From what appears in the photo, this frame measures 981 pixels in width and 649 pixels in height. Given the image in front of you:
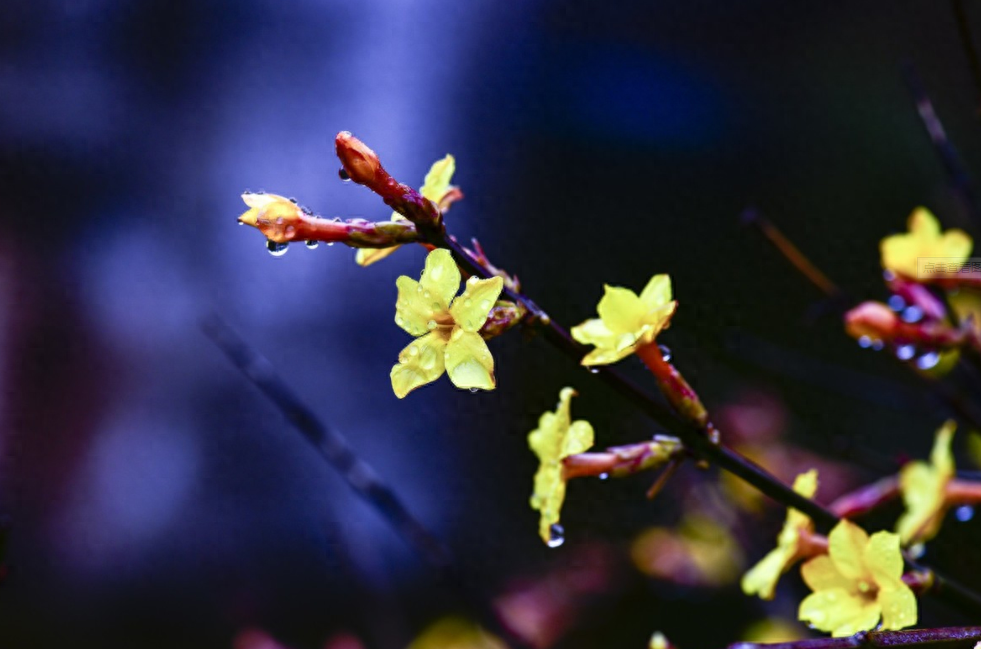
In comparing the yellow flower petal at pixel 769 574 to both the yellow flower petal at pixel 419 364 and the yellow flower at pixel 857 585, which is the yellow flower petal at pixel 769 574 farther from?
the yellow flower petal at pixel 419 364

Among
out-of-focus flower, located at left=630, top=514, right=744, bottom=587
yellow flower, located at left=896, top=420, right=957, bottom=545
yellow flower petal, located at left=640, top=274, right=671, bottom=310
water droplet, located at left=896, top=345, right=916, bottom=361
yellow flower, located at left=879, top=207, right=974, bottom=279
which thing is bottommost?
out-of-focus flower, located at left=630, top=514, right=744, bottom=587

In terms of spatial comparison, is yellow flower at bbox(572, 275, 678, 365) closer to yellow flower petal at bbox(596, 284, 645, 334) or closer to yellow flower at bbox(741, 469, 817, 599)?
yellow flower petal at bbox(596, 284, 645, 334)

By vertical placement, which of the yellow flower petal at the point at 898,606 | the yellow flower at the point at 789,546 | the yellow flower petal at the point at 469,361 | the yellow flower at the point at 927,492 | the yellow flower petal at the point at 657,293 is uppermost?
the yellow flower petal at the point at 469,361

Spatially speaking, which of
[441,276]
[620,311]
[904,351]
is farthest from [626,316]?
[904,351]

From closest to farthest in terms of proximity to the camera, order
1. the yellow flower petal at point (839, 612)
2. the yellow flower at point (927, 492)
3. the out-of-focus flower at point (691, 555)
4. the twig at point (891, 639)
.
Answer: the twig at point (891, 639) < the yellow flower petal at point (839, 612) < the yellow flower at point (927, 492) < the out-of-focus flower at point (691, 555)

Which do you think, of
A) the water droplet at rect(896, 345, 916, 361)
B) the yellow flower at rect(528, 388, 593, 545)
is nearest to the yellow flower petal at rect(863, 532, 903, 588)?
the yellow flower at rect(528, 388, 593, 545)

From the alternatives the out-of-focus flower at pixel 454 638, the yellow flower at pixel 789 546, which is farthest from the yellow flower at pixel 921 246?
the out-of-focus flower at pixel 454 638

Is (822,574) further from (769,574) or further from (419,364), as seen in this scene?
(419,364)
